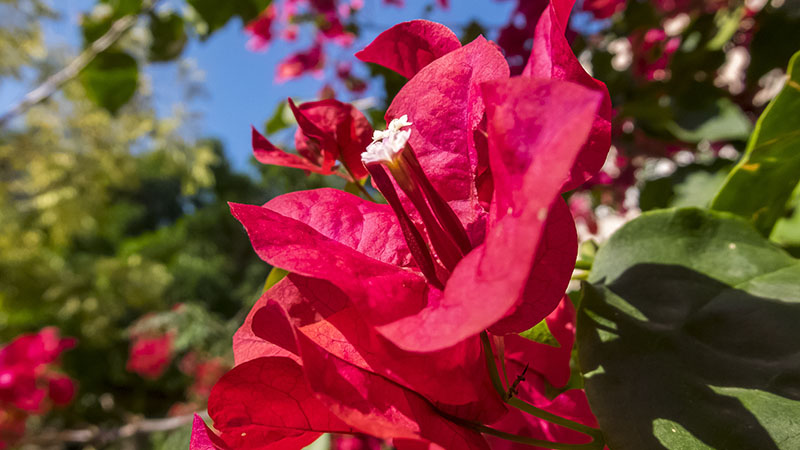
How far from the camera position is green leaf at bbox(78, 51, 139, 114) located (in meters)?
0.96

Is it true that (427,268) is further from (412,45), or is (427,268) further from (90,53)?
(90,53)

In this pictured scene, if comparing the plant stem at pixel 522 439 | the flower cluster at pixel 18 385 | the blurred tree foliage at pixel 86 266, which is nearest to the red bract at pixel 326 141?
the plant stem at pixel 522 439

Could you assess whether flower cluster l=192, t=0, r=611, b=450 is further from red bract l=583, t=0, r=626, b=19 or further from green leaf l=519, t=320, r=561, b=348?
red bract l=583, t=0, r=626, b=19

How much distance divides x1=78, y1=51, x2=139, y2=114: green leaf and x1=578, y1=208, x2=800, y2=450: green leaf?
1042mm

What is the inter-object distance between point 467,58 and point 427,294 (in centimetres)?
10

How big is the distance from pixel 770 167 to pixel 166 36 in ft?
3.43

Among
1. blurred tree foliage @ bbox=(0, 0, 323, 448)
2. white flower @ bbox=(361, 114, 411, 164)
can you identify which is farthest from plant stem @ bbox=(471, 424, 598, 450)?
blurred tree foliage @ bbox=(0, 0, 323, 448)

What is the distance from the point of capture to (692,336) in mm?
205

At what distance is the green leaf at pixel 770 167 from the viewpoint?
266 mm

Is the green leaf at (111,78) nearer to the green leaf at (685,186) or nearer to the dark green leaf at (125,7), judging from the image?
the dark green leaf at (125,7)

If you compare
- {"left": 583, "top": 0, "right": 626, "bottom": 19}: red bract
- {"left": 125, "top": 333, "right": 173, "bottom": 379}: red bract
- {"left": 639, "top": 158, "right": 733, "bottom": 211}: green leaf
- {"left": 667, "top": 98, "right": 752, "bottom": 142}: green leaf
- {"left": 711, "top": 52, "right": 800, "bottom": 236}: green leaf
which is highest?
{"left": 711, "top": 52, "right": 800, "bottom": 236}: green leaf

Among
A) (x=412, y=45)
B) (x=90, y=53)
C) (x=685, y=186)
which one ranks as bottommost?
(x=685, y=186)

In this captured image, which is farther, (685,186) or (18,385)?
(18,385)

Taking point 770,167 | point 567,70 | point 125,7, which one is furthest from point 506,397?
point 125,7
